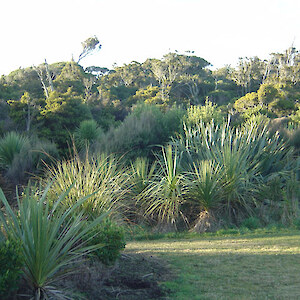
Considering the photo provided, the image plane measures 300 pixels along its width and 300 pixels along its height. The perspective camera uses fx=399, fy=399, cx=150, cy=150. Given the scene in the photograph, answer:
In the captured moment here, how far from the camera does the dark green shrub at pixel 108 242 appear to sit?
568 centimetres

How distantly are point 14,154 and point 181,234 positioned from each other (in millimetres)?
10024

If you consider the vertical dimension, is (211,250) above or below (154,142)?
below

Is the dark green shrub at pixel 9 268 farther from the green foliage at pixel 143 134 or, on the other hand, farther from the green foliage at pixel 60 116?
the green foliage at pixel 60 116

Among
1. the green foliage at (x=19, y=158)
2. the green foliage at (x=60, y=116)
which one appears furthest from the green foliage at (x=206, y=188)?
the green foliage at (x=60, y=116)

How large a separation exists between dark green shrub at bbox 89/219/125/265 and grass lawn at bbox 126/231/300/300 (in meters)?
0.92

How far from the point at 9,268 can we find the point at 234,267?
371 cm

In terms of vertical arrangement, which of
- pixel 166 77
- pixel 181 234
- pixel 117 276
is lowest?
pixel 181 234

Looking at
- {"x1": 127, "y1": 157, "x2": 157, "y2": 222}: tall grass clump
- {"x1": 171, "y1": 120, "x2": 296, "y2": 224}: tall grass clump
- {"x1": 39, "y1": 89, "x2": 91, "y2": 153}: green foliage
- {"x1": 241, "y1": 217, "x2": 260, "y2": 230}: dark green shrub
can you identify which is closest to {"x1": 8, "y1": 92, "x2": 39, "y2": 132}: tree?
{"x1": 39, "y1": 89, "x2": 91, "y2": 153}: green foliage

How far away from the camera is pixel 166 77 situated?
56.7 m

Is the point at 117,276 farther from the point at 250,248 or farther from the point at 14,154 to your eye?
the point at 14,154

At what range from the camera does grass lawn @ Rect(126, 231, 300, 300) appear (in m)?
5.11

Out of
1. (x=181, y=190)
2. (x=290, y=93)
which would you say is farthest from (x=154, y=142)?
(x=290, y=93)

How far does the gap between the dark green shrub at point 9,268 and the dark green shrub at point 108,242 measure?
5.40 ft

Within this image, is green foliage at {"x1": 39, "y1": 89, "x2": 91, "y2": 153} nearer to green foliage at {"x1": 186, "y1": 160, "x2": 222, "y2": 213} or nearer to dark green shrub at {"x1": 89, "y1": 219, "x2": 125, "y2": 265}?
green foliage at {"x1": 186, "y1": 160, "x2": 222, "y2": 213}
